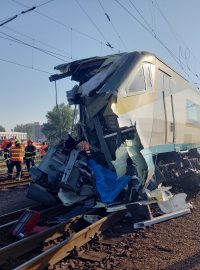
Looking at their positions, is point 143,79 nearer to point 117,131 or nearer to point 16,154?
point 117,131

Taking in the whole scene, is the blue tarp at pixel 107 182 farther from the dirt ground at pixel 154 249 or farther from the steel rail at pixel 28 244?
the steel rail at pixel 28 244

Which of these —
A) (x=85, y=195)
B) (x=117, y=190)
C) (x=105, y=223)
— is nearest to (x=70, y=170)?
(x=85, y=195)

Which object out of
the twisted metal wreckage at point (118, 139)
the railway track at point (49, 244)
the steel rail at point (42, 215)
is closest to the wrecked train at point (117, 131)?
the twisted metal wreckage at point (118, 139)

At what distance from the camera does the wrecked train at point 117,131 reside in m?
7.35

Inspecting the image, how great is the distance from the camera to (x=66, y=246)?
526cm

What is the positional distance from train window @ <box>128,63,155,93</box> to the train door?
441mm

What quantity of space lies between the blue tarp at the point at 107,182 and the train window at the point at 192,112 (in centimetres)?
393

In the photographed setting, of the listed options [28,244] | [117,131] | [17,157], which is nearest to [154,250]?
[28,244]

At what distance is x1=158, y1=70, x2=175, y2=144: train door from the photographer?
872 cm

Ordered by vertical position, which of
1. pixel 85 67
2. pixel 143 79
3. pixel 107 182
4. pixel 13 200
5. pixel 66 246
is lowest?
pixel 13 200

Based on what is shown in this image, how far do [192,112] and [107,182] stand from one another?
468 centimetres

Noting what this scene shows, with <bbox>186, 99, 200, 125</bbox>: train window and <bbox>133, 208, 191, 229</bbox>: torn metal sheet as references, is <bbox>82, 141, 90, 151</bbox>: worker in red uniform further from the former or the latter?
<bbox>186, 99, 200, 125</bbox>: train window

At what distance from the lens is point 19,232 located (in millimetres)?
6227

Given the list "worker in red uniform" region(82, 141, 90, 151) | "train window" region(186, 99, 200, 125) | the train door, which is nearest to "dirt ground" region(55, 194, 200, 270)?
"worker in red uniform" region(82, 141, 90, 151)
